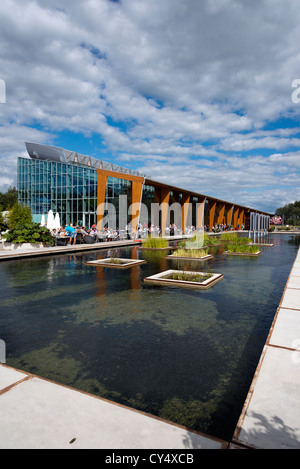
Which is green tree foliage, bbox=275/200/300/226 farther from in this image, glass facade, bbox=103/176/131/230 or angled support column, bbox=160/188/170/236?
glass facade, bbox=103/176/131/230

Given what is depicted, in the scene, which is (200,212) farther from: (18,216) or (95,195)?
(18,216)

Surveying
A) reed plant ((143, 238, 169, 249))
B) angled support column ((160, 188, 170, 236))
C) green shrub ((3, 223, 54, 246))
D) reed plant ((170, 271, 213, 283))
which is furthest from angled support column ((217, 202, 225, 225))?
reed plant ((170, 271, 213, 283))

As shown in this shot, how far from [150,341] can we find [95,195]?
1123 inches

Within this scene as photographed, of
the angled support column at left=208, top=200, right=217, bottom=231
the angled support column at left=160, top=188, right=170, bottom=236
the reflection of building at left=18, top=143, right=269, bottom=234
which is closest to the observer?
the reflection of building at left=18, top=143, right=269, bottom=234

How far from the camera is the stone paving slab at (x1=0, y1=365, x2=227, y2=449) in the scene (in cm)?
203

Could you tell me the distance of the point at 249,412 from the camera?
2.33 m

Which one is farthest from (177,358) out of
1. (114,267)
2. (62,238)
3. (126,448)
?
(62,238)

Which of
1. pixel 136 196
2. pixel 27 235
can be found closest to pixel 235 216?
pixel 136 196

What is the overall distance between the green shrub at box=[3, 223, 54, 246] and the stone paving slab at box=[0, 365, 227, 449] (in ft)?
47.9

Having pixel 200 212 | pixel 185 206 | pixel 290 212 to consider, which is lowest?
pixel 200 212

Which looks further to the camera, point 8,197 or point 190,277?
point 8,197

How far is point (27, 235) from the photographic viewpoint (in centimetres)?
1633
